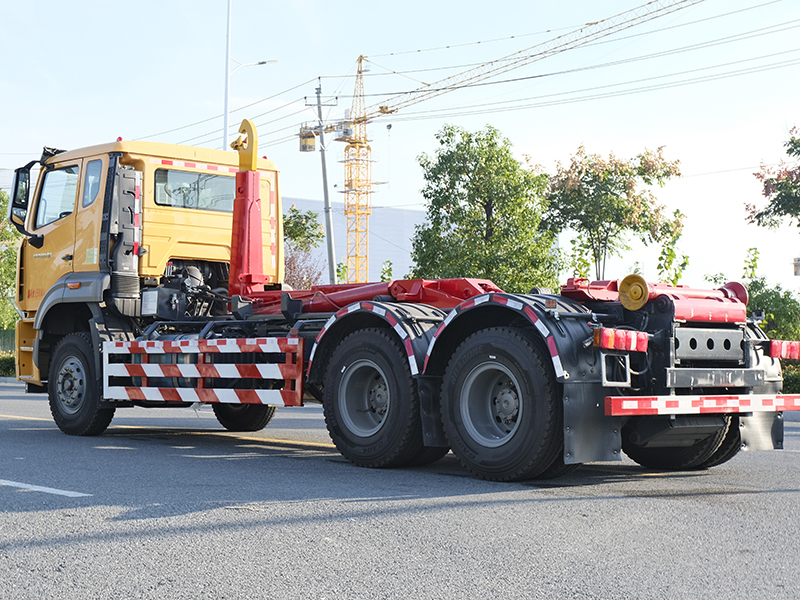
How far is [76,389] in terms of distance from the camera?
35.6 ft

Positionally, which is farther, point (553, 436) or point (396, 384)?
point (396, 384)

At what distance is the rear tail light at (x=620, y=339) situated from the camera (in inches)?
255

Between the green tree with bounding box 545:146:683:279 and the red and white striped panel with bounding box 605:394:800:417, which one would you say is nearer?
the red and white striped panel with bounding box 605:394:800:417

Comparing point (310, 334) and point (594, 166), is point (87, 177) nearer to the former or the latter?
point (310, 334)

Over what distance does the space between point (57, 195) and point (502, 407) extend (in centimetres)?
678

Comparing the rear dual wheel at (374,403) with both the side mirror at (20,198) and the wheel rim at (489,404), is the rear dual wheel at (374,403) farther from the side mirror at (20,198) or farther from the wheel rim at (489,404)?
the side mirror at (20,198)

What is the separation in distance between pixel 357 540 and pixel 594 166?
35.4m

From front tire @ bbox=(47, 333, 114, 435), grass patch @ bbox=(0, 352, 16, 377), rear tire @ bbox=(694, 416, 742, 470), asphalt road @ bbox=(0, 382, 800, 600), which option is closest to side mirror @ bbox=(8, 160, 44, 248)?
front tire @ bbox=(47, 333, 114, 435)

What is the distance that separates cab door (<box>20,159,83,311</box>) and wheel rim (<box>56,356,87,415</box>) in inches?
39.6

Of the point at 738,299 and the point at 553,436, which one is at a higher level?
the point at 738,299

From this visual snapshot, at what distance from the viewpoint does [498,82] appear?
2315 inches

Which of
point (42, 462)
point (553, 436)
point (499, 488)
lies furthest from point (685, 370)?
point (42, 462)

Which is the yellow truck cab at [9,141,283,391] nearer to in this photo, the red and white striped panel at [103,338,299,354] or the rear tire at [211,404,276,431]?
the red and white striped panel at [103,338,299,354]

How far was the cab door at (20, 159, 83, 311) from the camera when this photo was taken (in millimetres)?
11070
